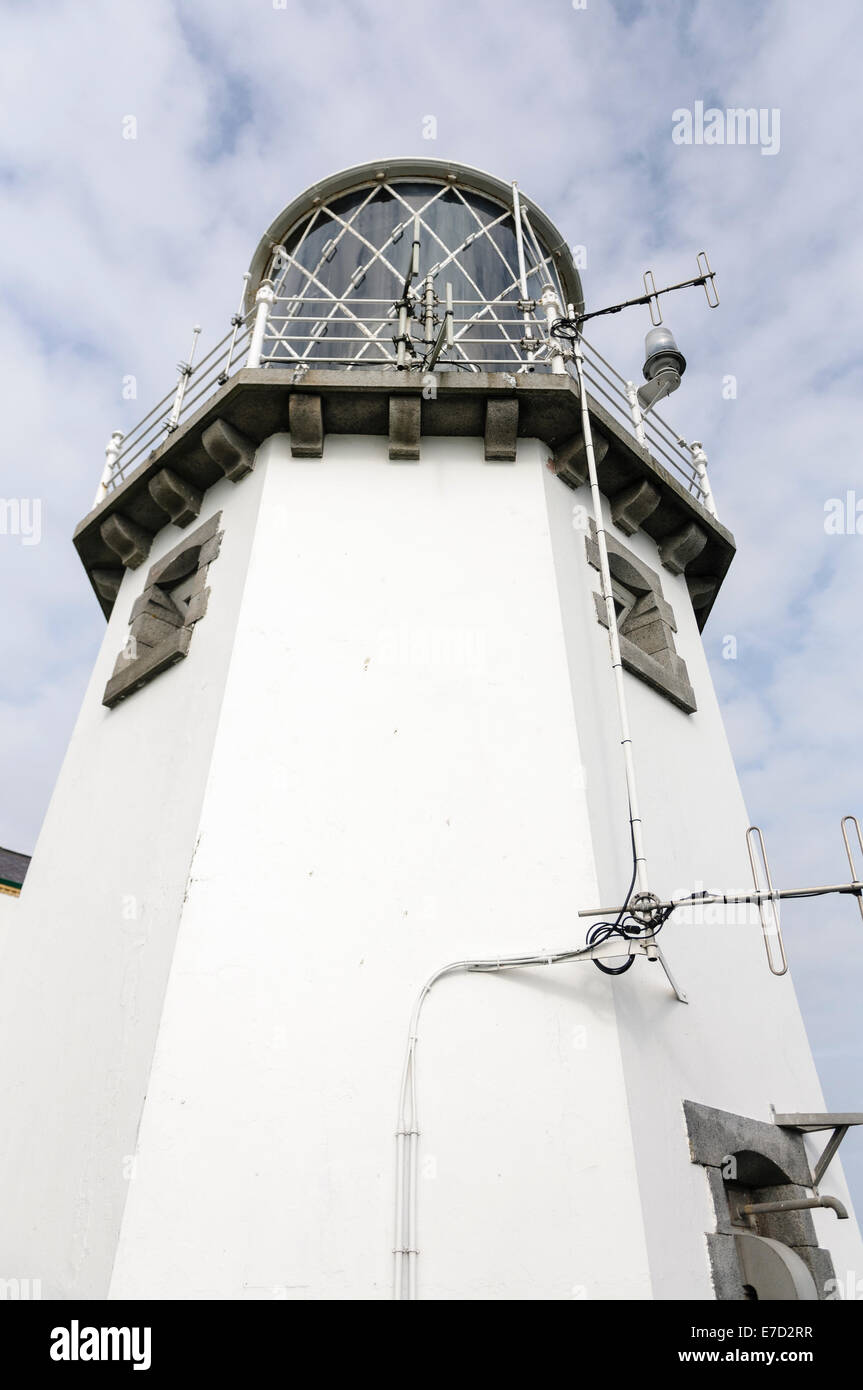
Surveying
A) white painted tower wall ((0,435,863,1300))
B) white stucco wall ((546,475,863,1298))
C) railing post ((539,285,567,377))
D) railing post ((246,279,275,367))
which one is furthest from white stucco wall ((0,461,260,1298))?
railing post ((539,285,567,377))

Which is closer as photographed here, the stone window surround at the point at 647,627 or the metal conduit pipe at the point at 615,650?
the metal conduit pipe at the point at 615,650

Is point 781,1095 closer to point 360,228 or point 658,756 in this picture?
point 658,756

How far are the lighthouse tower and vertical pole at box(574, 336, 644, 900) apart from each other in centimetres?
4

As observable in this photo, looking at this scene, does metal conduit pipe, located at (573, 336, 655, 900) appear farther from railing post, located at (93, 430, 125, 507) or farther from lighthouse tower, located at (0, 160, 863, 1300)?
railing post, located at (93, 430, 125, 507)

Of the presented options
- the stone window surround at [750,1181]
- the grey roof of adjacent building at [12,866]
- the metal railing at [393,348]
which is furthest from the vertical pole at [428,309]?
the grey roof of adjacent building at [12,866]

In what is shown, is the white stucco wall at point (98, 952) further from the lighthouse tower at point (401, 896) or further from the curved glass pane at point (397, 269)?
the curved glass pane at point (397, 269)

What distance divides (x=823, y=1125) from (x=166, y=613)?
20.7ft

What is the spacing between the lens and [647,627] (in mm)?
7824

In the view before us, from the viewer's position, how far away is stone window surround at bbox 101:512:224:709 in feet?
22.8

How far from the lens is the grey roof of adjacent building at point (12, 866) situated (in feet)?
40.6

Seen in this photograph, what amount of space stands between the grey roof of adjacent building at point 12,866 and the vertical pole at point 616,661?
9037mm
